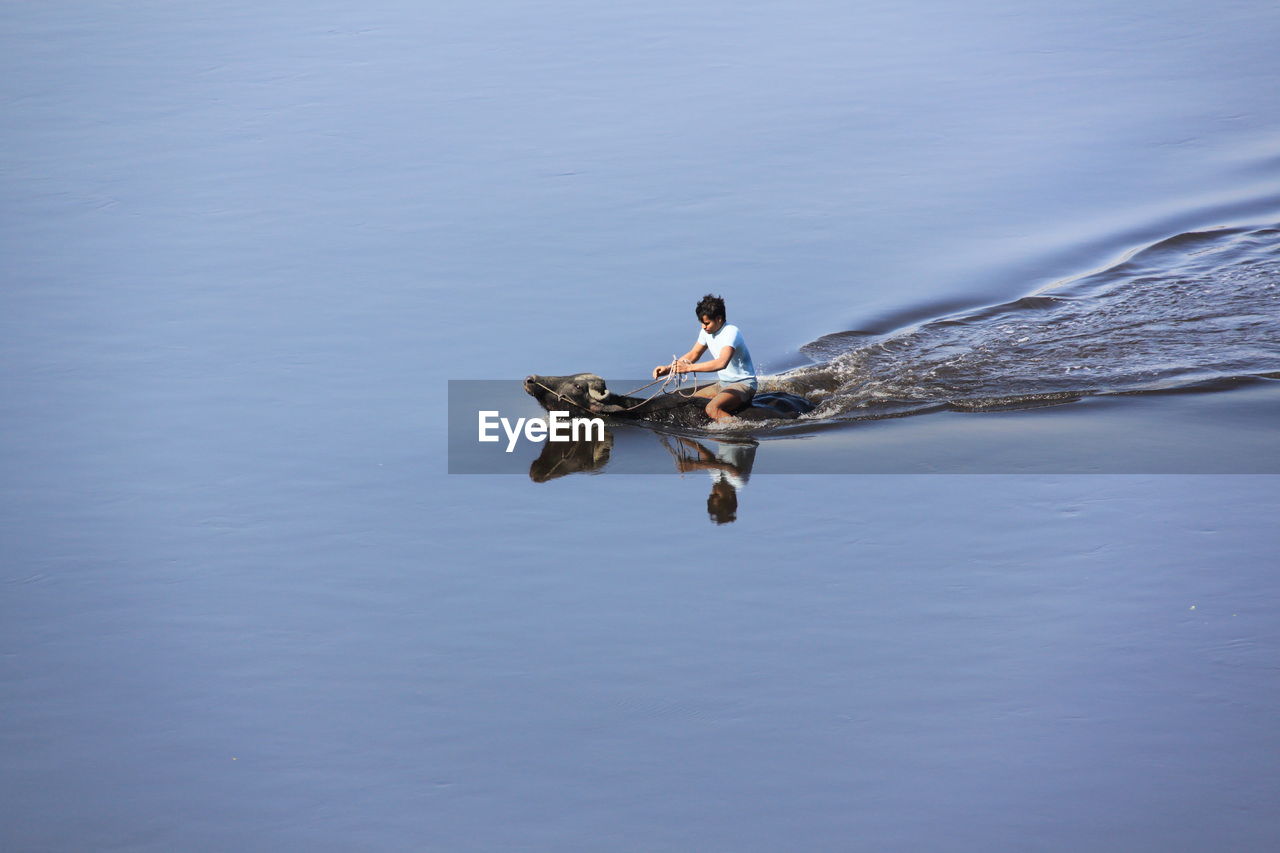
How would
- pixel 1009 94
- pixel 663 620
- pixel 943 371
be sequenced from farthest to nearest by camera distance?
pixel 1009 94
pixel 943 371
pixel 663 620

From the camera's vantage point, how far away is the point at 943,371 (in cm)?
1397

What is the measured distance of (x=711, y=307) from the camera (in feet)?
41.3

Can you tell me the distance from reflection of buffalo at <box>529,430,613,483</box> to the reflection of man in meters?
0.65

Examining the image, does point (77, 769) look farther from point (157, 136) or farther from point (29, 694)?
point (157, 136)

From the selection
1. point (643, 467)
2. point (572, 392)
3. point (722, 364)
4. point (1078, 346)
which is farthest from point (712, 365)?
point (1078, 346)

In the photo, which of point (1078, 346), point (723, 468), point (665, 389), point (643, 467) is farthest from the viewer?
point (1078, 346)

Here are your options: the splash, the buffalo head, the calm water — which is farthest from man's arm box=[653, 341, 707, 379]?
the splash

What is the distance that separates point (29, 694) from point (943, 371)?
8.45 m

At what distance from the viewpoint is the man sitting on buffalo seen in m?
12.7

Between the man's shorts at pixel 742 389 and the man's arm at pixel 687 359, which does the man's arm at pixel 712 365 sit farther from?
the man's shorts at pixel 742 389

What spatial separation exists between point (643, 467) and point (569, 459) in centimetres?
66

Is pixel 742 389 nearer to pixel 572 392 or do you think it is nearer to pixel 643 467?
pixel 643 467

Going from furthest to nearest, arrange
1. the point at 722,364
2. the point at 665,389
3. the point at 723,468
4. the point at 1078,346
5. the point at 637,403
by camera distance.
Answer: the point at 1078,346, the point at 665,389, the point at 637,403, the point at 722,364, the point at 723,468

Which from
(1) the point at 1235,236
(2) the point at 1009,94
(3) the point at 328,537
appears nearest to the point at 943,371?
(1) the point at 1235,236
